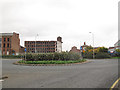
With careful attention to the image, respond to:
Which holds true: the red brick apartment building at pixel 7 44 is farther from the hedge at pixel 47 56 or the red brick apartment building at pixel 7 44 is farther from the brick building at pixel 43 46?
the hedge at pixel 47 56

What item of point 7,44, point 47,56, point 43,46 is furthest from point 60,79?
point 43,46

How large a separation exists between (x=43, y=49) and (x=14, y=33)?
3744 cm

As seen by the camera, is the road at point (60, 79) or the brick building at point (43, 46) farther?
the brick building at point (43, 46)

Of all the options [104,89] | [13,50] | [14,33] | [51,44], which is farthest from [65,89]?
[51,44]

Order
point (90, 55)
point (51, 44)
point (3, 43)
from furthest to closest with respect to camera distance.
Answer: point (51, 44) < point (3, 43) < point (90, 55)

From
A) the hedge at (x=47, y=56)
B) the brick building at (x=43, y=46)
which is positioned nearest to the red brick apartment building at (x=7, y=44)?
the brick building at (x=43, y=46)

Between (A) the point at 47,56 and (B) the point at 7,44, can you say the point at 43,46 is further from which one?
(A) the point at 47,56

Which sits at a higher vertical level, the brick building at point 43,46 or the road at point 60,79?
the brick building at point 43,46

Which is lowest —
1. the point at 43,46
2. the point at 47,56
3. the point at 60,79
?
the point at 60,79

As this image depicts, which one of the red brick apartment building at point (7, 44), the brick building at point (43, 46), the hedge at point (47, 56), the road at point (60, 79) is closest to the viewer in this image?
the road at point (60, 79)

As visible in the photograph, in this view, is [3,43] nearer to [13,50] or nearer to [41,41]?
[13,50]

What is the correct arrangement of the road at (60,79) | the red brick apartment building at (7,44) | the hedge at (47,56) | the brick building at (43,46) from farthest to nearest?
the brick building at (43,46), the red brick apartment building at (7,44), the hedge at (47,56), the road at (60,79)

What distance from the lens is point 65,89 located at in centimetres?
537

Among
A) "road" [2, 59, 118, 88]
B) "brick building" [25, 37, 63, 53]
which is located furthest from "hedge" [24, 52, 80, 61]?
"brick building" [25, 37, 63, 53]
